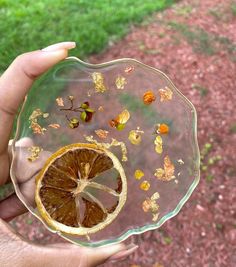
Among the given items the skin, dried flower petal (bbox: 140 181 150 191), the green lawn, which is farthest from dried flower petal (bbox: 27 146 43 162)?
the green lawn

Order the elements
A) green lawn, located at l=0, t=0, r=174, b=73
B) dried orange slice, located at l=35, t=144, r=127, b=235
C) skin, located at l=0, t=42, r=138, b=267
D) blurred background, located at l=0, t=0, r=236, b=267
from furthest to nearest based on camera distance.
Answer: green lawn, located at l=0, t=0, r=174, b=73 < blurred background, located at l=0, t=0, r=236, b=267 < dried orange slice, located at l=35, t=144, r=127, b=235 < skin, located at l=0, t=42, r=138, b=267

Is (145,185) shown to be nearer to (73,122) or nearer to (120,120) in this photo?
(120,120)

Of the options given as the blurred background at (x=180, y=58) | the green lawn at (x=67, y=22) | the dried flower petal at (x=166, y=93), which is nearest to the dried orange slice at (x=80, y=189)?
the dried flower petal at (x=166, y=93)

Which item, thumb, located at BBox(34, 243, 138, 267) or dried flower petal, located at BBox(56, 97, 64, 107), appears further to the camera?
dried flower petal, located at BBox(56, 97, 64, 107)

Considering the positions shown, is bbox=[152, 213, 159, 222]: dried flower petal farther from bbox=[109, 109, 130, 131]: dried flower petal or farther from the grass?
the grass

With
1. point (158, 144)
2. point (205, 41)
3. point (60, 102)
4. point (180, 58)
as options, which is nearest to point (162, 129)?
point (158, 144)

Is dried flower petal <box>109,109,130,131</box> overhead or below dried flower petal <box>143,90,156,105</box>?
below

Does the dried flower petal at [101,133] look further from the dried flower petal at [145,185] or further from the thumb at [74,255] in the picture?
the thumb at [74,255]
